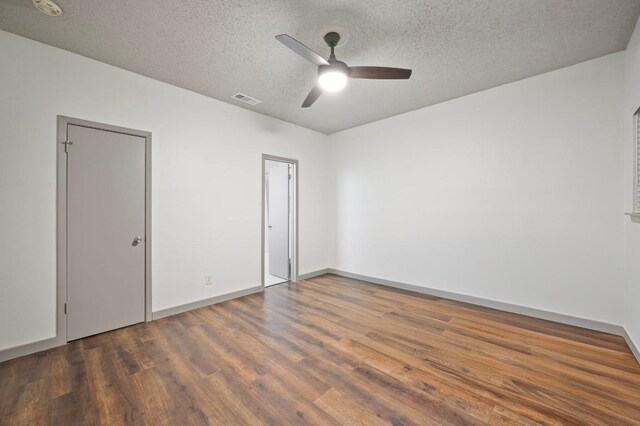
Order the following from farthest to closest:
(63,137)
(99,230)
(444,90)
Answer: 1. (444,90)
2. (99,230)
3. (63,137)

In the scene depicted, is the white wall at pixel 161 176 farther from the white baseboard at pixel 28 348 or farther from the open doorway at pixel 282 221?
the open doorway at pixel 282 221

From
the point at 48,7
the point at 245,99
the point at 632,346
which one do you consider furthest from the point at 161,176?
the point at 632,346

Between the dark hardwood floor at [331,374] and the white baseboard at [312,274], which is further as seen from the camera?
A: the white baseboard at [312,274]

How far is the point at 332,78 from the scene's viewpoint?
2.35 meters

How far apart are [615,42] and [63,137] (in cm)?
552

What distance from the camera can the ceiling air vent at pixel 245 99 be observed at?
370 cm

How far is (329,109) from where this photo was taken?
4.21 metres

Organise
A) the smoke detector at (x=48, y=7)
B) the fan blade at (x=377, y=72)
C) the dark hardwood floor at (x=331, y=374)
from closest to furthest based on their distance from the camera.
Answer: the dark hardwood floor at (x=331, y=374), the smoke detector at (x=48, y=7), the fan blade at (x=377, y=72)

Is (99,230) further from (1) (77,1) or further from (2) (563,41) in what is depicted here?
(2) (563,41)

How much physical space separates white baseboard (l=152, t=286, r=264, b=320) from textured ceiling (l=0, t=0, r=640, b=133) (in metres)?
2.88

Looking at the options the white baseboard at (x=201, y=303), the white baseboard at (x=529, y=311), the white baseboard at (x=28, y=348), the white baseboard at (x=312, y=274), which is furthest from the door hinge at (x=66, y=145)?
the white baseboard at (x=529, y=311)

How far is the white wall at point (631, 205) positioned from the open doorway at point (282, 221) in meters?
4.21

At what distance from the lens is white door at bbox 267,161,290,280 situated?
5.14m

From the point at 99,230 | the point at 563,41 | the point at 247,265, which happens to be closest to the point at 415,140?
the point at 563,41
